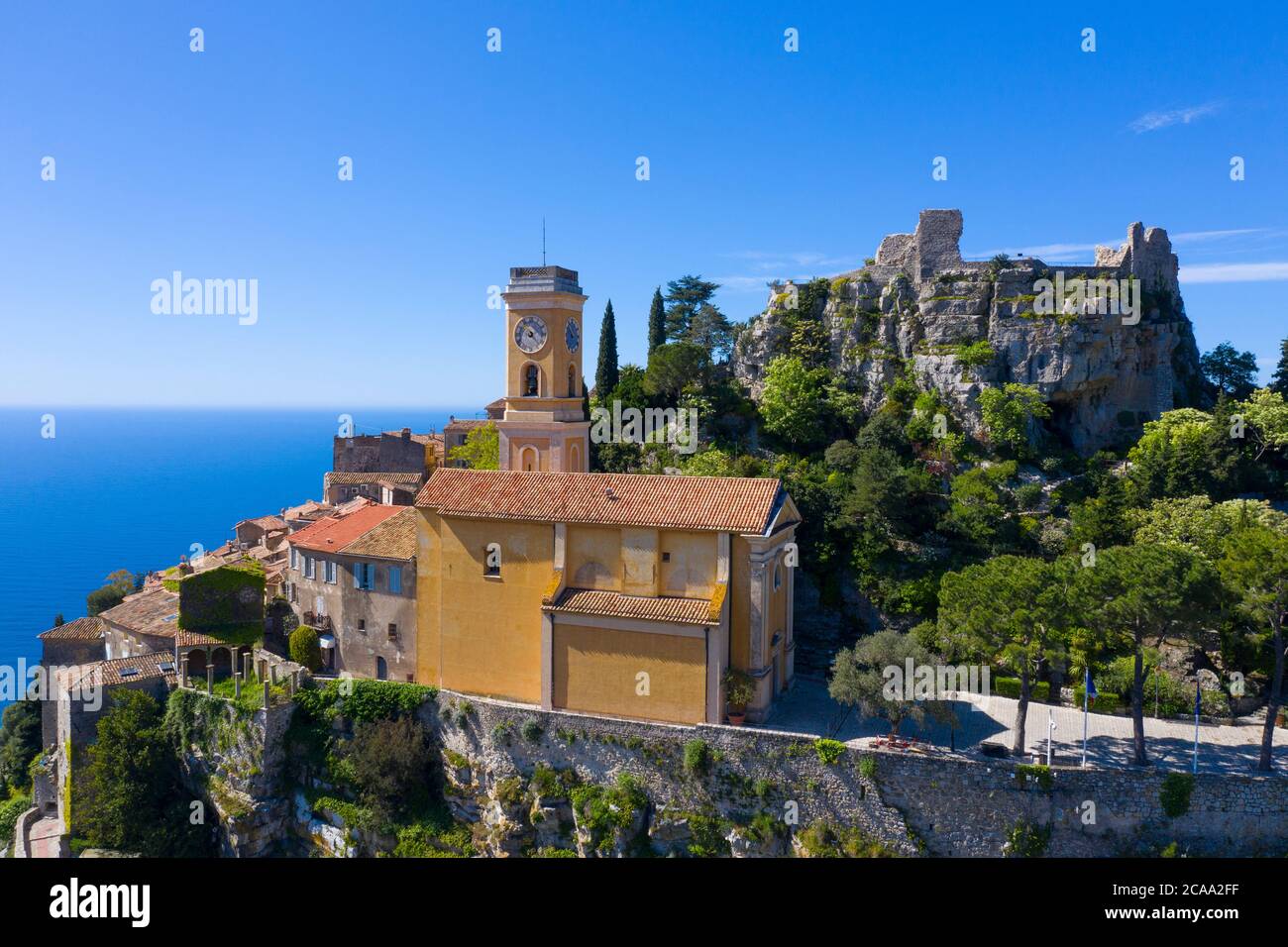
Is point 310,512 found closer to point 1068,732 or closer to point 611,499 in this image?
point 611,499

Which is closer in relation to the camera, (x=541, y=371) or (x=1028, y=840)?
(x=1028, y=840)

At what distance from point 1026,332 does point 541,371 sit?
25744mm

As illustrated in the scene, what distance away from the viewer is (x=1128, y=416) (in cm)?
4106

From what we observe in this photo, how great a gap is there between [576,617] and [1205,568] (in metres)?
17.5

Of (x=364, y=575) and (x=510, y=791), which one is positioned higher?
(x=364, y=575)

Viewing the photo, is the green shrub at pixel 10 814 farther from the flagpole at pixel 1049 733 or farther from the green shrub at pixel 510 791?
the flagpole at pixel 1049 733

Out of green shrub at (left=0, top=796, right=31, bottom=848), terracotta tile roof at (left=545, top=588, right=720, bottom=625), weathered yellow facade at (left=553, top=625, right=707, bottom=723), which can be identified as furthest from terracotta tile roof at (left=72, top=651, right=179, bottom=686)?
terracotta tile roof at (left=545, top=588, right=720, bottom=625)

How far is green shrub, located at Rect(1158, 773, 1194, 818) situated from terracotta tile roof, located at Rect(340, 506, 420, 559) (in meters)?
23.7

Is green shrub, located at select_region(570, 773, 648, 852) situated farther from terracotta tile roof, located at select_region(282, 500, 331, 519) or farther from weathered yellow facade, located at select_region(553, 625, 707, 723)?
terracotta tile roof, located at select_region(282, 500, 331, 519)

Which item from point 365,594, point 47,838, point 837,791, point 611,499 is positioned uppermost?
point 611,499

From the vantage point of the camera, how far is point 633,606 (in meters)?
24.5

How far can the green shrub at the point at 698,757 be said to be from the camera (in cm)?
2266

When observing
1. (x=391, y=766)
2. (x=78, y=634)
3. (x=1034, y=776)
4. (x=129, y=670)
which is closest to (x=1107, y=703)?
(x=1034, y=776)

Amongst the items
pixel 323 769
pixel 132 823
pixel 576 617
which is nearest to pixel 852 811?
pixel 576 617
